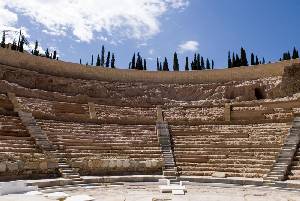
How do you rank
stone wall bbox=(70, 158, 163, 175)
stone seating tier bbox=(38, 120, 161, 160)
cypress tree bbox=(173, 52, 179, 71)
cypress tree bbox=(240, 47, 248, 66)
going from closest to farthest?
stone wall bbox=(70, 158, 163, 175) < stone seating tier bbox=(38, 120, 161, 160) < cypress tree bbox=(240, 47, 248, 66) < cypress tree bbox=(173, 52, 179, 71)

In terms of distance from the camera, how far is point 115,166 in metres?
21.7

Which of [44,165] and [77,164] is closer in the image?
[44,165]

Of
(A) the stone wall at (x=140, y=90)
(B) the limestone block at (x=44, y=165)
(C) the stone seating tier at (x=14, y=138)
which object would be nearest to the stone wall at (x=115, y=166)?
(B) the limestone block at (x=44, y=165)

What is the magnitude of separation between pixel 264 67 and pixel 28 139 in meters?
27.6

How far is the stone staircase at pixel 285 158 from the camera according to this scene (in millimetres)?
19234

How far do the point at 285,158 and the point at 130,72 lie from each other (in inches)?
977

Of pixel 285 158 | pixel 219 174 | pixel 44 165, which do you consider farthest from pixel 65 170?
pixel 285 158

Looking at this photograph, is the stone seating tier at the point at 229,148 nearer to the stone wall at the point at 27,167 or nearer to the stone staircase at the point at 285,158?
the stone staircase at the point at 285,158

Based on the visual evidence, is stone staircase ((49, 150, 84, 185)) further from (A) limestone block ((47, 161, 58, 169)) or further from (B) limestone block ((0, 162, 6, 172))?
(B) limestone block ((0, 162, 6, 172))

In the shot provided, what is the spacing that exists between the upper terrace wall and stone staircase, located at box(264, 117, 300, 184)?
57.3 ft

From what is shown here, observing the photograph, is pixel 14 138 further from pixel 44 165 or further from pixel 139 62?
pixel 139 62

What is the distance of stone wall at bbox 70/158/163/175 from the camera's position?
68.8 ft

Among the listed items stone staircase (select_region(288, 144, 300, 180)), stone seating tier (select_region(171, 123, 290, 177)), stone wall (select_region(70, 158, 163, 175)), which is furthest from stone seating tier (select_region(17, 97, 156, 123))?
stone staircase (select_region(288, 144, 300, 180))

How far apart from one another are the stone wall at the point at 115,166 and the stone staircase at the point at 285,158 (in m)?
6.32
